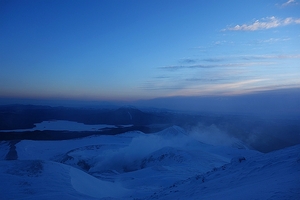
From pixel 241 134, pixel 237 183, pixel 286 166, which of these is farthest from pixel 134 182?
pixel 241 134

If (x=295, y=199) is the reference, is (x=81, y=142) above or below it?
below

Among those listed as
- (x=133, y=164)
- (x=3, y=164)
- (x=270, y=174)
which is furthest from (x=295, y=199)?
(x=133, y=164)

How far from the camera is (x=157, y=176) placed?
1878 centimetres

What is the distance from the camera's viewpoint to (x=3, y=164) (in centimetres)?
1562

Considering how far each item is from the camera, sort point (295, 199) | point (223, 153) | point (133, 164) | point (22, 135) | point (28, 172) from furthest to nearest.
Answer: point (22, 135), point (223, 153), point (133, 164), point (28, 172), point (295, 199)

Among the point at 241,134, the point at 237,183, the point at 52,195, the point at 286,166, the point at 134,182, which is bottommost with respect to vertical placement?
the point at 241,134

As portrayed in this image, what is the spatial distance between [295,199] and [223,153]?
96.5 feet

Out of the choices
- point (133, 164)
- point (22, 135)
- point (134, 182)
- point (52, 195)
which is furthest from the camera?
point (22, 135)

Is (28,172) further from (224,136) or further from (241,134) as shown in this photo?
(241,134)

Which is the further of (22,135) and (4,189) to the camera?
(22,135)

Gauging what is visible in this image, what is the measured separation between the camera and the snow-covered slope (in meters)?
7.50

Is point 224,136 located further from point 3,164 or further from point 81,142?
point 3,164

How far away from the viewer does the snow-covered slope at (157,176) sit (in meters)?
7.50

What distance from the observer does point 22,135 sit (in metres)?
48.7
